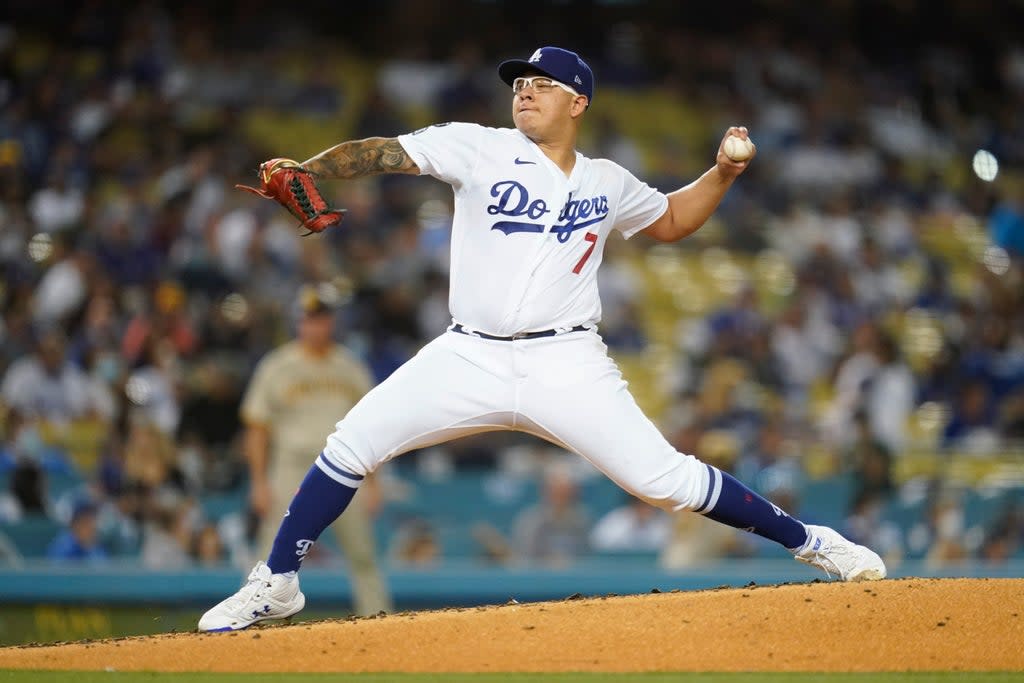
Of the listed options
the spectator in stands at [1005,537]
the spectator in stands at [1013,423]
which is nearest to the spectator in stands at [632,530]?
the spectator in stands at [1005,537]

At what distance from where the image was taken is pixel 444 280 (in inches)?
482

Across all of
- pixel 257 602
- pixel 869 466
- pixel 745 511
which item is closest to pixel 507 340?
pixel 745 511

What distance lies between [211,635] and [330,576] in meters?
3.88

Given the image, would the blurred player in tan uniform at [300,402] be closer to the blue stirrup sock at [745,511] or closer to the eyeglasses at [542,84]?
the eyeglasses at [542,84]

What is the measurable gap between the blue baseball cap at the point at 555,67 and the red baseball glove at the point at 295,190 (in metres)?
0.82

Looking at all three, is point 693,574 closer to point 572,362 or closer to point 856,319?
point 572,362

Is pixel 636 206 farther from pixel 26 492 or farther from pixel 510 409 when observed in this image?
pixel 26 492

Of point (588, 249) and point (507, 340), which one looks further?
point (588, 249)

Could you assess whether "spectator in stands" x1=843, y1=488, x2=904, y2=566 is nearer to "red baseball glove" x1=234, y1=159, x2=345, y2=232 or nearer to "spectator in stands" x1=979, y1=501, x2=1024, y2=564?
"spectator in stands" x1=979, y1=501, x2=1024, y2=564

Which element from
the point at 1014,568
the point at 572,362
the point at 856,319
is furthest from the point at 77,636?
the point at 856,319

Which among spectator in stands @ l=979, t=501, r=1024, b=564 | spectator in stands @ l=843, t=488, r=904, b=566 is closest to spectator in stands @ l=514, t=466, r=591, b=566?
spectator in stands @ l=843, t=488, r=904, b=566

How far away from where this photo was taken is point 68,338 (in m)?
11.1

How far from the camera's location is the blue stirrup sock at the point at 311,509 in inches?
190

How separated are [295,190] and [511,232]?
73 centimetres
